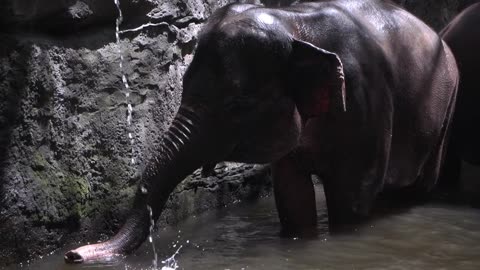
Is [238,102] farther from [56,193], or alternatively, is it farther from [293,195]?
[56,193]

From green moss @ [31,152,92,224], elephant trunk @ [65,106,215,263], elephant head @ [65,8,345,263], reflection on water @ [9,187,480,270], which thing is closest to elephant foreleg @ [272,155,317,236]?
reflection on water @ [9,187,480,270]

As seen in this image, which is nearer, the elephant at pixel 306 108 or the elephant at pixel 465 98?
the elephant at pixel 306 108

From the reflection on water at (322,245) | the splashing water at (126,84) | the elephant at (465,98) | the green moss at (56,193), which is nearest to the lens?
the reflection on water at (322,245)

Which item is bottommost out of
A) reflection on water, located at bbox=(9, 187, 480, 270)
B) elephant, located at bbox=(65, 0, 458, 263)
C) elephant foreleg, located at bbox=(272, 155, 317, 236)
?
reflection on water, located at bbox=(9, 187, 480, 270)

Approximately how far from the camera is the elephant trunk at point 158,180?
335 cm

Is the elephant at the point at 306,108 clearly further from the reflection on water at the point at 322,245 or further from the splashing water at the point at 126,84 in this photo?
the splashing water at the point at 126,84

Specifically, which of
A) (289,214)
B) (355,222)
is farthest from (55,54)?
(355,222)

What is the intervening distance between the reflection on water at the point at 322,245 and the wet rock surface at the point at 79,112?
8.9 inches

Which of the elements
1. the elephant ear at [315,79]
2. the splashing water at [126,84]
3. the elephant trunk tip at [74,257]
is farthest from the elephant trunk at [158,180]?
the splashing water at [126,84]

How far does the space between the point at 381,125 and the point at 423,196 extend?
4.26ft

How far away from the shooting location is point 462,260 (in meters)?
3.46

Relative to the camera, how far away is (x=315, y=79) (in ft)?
12.2

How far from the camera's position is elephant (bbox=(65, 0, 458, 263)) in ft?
11.6

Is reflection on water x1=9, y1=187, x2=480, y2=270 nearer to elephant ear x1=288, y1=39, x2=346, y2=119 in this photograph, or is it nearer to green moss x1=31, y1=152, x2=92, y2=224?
green moss x1=31, y1=152, x2=92, y2=224
